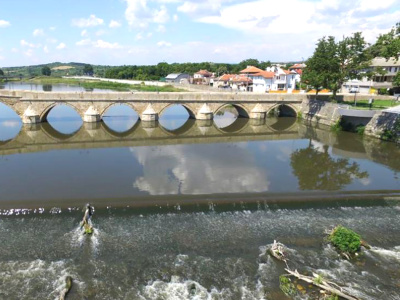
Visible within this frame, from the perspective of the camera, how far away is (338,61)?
48812 millimetres

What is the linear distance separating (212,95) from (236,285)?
41.4 m

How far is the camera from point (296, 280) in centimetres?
1514

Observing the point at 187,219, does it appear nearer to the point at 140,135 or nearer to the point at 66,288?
the point at 66,288

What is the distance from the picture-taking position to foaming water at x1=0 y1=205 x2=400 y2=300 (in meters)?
14.6

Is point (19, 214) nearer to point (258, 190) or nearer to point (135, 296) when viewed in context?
point (135, 296)

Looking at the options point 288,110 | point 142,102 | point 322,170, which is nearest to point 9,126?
point 142,102

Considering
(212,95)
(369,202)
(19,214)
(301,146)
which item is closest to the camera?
(19,214)

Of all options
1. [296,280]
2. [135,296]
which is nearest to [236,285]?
[296,280]

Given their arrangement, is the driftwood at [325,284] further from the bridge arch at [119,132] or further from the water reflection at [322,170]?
the bridge arch at [119,132]

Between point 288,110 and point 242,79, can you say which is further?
point 242,79

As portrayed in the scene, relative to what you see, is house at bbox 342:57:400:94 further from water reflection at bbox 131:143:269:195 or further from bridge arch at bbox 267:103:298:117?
water reflection at bbox 131:143:269:195

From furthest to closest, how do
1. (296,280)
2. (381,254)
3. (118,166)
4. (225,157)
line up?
(225,157) → (118,166) → (381,254) → (296,280)

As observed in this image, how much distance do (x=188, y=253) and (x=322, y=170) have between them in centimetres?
1965

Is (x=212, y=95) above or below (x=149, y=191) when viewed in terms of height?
above
